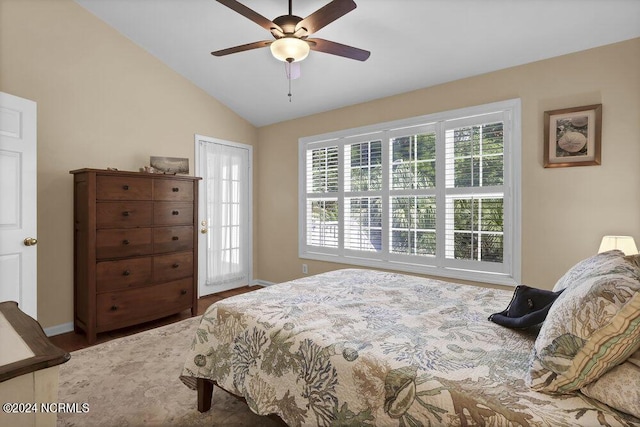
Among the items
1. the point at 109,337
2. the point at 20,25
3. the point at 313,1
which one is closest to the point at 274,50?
the point at 313,1

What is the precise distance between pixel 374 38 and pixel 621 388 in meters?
2.94

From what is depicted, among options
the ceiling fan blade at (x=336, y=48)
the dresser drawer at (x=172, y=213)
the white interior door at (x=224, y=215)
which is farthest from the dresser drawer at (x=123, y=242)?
the ceiling fan blade at (x=336, y=48)

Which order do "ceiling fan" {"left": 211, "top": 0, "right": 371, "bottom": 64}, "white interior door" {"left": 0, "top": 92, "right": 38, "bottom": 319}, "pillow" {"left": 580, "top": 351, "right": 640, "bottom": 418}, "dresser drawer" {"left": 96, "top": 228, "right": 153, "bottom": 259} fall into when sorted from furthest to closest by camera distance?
1. "dresser drawer" {"left": 96, "top": 228, "right": 153, "bottom": 259}
2. "white interior door" {"left": 0, "top": 92, "right": 38, "bottom": 319}
3. "ceiling fan" {"left": 211, "top": 0, "right": 371, "bottom": 64}
4. "pillow" {"left": 580, "top": 351, "right": 640, "bottom": 418}

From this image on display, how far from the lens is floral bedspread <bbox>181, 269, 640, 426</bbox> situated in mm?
969

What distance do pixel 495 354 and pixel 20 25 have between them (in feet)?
14.2

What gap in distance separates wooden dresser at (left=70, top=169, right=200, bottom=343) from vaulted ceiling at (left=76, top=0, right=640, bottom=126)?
143cm

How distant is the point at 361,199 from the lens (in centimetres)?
409

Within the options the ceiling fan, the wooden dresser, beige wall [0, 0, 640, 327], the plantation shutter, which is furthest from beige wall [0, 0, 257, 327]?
the plantation shutter

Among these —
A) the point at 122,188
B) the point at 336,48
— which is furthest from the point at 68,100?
the point at 336,48

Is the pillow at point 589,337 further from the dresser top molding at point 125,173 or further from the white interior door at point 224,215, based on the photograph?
the white interior door at point 224,215

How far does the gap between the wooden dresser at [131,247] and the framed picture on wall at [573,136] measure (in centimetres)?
352

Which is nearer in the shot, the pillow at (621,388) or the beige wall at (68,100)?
the pillow at (621,388)

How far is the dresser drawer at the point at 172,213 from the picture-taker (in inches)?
135

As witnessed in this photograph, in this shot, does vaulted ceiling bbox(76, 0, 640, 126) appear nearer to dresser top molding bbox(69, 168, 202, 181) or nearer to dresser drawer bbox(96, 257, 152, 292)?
dresser top molding bbox(69, 168, 202, 181)
